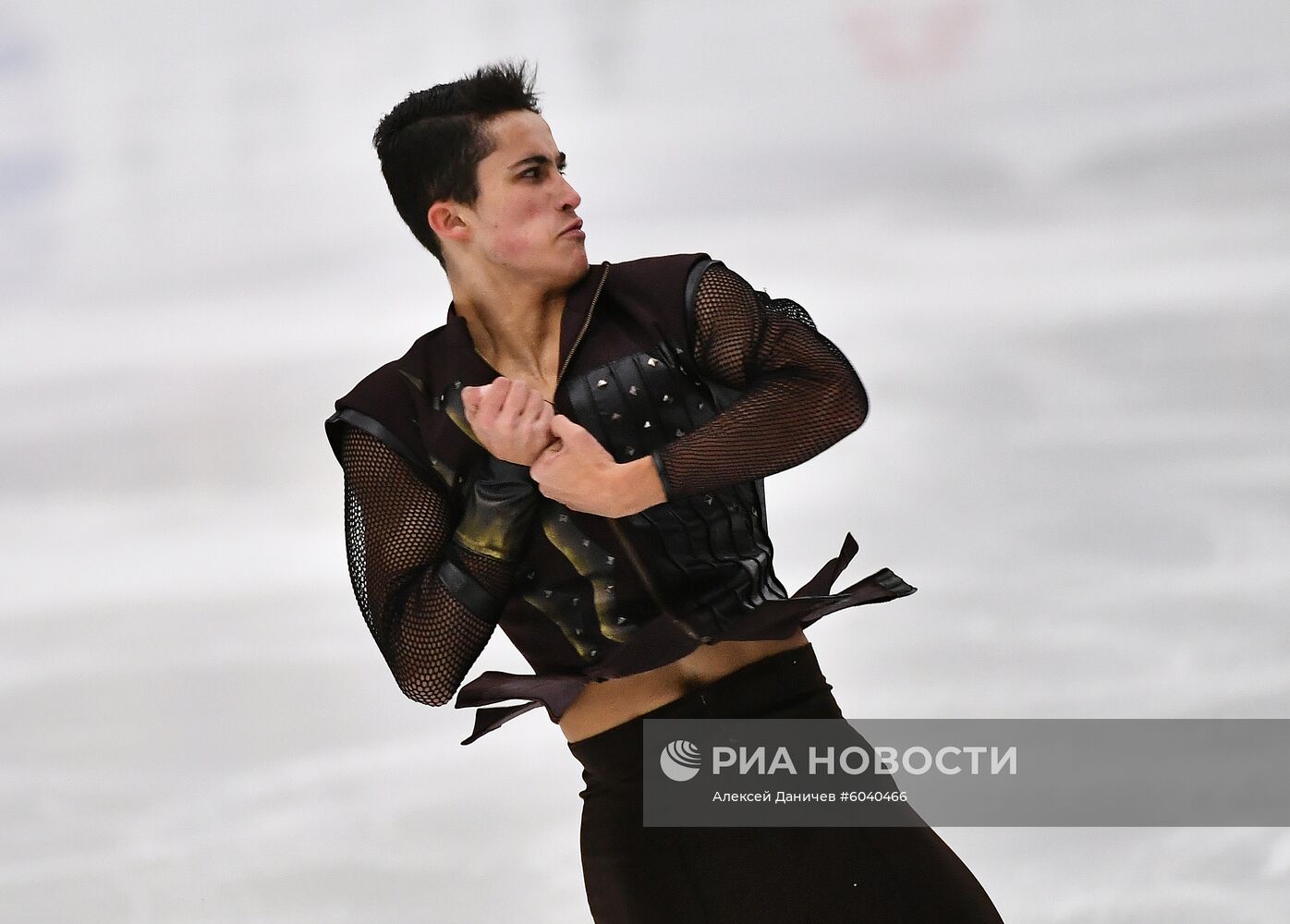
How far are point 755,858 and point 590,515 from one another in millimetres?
587

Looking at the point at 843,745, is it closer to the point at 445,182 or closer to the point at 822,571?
the point at 822,571

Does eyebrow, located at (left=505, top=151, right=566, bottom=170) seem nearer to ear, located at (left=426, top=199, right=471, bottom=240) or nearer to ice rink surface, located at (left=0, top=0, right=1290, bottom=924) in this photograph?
ear, located at (left=426, top=199, right=471, bottom=240)

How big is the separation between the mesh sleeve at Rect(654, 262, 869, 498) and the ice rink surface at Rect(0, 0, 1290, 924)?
71.4 inches

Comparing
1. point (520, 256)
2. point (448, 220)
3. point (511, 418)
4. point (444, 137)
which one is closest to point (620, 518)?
point (511, 418)

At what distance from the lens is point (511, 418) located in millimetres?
2396

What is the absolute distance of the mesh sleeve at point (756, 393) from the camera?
2.45 metres

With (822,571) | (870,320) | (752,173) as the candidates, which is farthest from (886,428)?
(822,571)

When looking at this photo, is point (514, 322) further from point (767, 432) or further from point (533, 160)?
point (767, 432)

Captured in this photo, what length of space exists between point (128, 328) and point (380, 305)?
31.7 inches

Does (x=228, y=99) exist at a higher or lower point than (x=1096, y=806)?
higher

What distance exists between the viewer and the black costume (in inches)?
102

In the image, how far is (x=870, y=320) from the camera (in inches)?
193

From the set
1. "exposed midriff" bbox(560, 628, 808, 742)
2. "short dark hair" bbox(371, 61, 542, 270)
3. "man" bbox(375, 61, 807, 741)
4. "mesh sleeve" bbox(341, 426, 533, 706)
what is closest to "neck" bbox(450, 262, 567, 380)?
"man" bbox(375, 61, 807, 741)

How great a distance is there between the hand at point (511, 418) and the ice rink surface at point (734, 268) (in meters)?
1.91
